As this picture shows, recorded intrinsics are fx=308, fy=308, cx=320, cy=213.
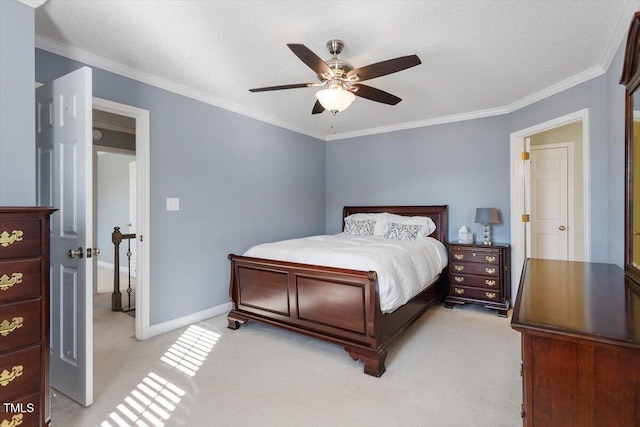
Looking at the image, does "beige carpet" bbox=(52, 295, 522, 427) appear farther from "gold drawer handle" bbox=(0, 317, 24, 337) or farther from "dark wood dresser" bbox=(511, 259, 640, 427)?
"dark wood dresser" bbox=(511, 259, 640, 427)

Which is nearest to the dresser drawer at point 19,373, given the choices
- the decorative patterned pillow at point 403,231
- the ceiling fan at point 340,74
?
the ceiling fan at point 340,74

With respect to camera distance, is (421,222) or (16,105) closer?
(16,105)

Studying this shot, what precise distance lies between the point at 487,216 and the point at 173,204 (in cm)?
358

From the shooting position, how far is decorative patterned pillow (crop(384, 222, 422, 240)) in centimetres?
398

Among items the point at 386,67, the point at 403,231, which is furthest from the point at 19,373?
the point at 403,231

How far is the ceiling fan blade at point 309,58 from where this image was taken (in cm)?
181

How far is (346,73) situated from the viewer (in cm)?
223

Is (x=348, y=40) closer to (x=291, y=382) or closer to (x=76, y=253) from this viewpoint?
(x=76, y=253)

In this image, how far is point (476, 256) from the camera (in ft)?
12.1

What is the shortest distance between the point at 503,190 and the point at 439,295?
5.13 feet

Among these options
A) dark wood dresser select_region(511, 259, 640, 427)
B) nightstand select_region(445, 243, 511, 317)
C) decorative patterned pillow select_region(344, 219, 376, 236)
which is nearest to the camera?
dark wood dresser select_region(511, 259, 640, 427)

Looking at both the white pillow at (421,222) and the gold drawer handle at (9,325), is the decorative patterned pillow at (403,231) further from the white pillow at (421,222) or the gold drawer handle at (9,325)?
the gold drawer handle at (9,325)

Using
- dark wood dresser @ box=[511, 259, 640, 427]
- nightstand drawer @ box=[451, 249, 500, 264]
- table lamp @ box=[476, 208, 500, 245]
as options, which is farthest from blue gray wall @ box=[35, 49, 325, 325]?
dark wood dresser @ box=[511, 259, 640, 427]

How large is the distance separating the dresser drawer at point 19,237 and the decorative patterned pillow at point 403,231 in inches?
136
